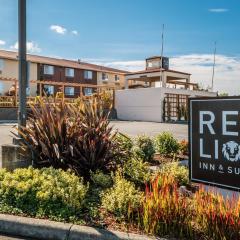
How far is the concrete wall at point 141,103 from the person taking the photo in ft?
90.4

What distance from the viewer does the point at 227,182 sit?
3.70 metres

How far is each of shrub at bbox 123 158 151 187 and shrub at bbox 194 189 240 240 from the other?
170 centimetres

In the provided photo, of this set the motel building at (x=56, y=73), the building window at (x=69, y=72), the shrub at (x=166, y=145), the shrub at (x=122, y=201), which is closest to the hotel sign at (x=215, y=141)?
the shrub at (x=122, y=201)

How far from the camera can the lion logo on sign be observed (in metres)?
3.64

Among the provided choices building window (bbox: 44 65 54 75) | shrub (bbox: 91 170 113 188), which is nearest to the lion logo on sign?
shrub (bbox: 91 170 113 188)

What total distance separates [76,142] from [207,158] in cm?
288

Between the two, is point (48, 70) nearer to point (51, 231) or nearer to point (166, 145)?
point (166, 145)

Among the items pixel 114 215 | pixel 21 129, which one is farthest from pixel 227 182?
pixel 21 129

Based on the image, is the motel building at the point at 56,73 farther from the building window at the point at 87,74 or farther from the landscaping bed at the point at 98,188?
the landscaping bed at the point at 98,188

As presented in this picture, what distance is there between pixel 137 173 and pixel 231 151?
2447mm

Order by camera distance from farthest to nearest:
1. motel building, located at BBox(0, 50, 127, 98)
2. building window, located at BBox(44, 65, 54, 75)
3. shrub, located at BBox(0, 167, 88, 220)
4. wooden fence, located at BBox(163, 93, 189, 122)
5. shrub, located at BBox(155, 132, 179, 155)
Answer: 1. building window, located at BBox(44, 65, 54, 75)
2. motel building, located at BBox(0, 50, 127, 98)
3. wooden fence, located at BBox(163, 93, 189, 122)
4. shrub, located at BBox(155, 132, 179, 155)
5. shrub, located at BBox(0, 167, 88, 220)

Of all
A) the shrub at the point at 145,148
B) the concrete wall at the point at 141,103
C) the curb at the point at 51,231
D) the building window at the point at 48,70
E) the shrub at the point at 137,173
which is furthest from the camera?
the building window at the point at 48,70

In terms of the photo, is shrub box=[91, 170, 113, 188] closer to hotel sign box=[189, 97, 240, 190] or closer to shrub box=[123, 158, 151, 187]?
shrub box=[123, 158, 151, 187]

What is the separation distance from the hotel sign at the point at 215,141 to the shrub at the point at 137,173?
6.25 feet
